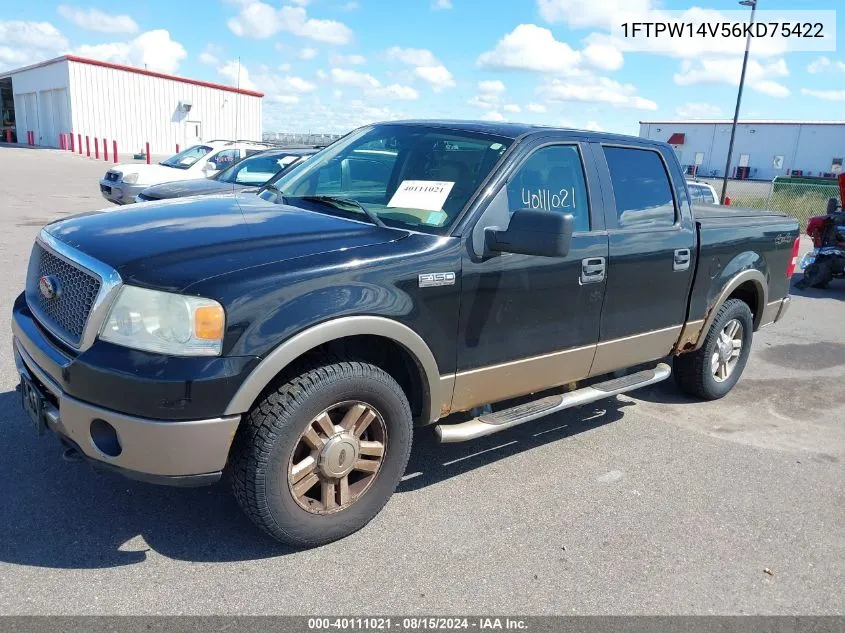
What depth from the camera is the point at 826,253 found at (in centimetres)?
1063

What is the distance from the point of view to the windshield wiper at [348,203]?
358 centimetres

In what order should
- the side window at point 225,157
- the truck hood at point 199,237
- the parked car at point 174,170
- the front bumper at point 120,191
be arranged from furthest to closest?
1. the side window at point 225,157
2. the parked car at point 174,170
3. the front bumper at point 120,191
4. the truck hood at point 199,237

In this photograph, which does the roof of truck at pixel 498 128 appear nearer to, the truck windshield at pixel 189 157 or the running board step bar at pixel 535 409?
the running board step bar at pixel 535 409

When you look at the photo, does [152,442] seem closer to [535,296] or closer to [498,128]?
[535,296]

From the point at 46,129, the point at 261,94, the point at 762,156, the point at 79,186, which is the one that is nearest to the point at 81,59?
the point at 46,129

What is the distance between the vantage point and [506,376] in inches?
150

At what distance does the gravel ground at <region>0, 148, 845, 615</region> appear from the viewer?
9.52 ft

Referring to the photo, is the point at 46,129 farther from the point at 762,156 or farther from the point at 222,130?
the point at 762,156

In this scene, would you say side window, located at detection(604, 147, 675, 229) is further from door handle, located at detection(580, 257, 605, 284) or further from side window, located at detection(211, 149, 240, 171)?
side window, located at detection(211, 149, 240, 171)

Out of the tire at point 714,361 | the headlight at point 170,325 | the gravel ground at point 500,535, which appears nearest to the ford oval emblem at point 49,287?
the headlight at point 170,325

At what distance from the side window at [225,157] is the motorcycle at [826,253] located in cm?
1074

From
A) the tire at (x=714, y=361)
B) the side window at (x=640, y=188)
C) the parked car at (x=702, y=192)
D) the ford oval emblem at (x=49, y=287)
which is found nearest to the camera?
the ford oval emblem at (x=49, y=287)

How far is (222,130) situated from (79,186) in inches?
1132

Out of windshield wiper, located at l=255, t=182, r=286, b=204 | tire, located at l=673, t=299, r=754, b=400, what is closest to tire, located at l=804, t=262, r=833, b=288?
tire, located at l=673, t=299, r=754, b=400
